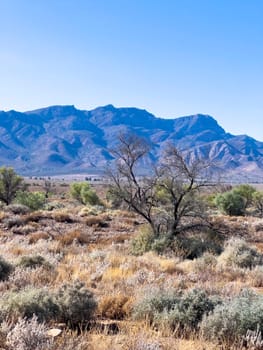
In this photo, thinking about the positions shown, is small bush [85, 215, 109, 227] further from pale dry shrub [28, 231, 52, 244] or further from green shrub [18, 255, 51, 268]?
green shrub [18, 255, 51, 268]

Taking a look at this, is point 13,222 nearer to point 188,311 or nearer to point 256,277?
point 256,277

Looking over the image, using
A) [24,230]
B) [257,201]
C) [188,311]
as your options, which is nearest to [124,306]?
[188,311]

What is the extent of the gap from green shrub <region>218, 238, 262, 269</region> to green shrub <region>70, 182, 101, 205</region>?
32.9 meters

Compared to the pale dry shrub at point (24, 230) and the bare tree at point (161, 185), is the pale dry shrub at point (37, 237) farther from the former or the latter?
the bare tree at point (161, 185)

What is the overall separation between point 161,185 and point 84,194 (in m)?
28.8

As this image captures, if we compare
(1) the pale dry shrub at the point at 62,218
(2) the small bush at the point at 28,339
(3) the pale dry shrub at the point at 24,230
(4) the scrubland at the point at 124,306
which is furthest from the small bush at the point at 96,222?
(2) the small bush at the point at 28,339

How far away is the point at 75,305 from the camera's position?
19.3 ft

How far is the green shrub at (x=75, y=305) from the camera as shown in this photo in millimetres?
5816

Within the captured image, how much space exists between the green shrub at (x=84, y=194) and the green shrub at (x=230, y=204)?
1384 centimetres

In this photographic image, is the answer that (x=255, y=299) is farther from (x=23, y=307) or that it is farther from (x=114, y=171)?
(x=114, y=171)

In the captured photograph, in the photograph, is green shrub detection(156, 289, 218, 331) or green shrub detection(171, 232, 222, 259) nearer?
green shrub detection(156, 289, 218, 331)

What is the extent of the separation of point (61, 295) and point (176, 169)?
41.9 ft

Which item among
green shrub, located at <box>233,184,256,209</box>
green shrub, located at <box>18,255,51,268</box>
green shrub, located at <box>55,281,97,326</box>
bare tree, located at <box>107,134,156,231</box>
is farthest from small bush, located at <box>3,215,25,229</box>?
green shrub, located at <box>233,184,256,209</box>

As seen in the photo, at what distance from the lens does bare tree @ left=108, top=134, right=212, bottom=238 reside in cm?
1805
